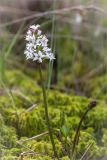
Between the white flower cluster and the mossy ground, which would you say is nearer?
the white flower cluster

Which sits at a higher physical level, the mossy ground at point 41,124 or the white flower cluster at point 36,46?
the white flower cluster at point 36,46

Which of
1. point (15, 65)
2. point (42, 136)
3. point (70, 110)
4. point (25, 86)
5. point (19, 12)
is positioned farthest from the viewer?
point (19, 12)

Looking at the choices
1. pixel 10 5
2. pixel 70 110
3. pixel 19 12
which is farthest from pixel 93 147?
pixel 10 5

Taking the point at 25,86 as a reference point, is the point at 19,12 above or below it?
above

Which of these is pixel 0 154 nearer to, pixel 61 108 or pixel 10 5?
pixel 61 108

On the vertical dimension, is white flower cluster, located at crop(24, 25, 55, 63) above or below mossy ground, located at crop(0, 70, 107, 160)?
above

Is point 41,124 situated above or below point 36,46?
below

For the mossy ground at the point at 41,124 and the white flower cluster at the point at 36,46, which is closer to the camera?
the white flower cluster at the point at 36,46

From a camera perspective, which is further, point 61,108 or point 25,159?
point 61,108

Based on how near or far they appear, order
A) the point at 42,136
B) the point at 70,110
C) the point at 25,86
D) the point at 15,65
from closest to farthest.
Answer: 1. the point at 42,136
2. the point at 70,110
3. the point at 25,86
4. the point at 15,65

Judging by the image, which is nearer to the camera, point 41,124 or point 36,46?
point 36,46
